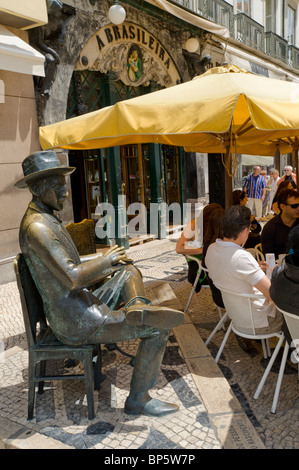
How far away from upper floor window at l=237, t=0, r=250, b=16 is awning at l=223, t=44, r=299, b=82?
1.74m

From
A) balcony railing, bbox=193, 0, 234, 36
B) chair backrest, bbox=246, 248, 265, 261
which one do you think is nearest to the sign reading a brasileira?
balcony railing, bbox=193, 0, 234, 36

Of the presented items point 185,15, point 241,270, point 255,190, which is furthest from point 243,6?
point 241,270

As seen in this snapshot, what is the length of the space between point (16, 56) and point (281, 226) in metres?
4.59

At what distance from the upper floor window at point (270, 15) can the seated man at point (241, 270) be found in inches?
708

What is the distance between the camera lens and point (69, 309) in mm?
2609

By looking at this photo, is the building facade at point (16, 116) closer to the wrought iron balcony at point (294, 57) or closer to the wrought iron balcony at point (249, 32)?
the wrought iron balcony at point (249, 32)

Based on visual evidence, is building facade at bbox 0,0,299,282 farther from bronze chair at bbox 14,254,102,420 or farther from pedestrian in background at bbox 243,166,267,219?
bronze chair at bbox 14,254,102,420

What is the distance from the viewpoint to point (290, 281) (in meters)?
2.50

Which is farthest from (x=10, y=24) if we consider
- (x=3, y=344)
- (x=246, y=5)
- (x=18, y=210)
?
(x=246, y=5)

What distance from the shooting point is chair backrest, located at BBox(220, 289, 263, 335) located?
9.96 ft

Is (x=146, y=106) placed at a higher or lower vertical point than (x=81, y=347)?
higher

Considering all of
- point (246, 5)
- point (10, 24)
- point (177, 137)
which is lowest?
point (177, 137)

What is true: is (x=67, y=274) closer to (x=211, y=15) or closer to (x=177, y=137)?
(x=177, y=137)

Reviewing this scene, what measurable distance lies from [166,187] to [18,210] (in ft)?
17.4
